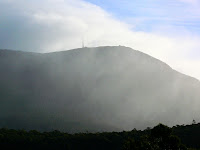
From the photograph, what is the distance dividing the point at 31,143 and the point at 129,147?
430 ft

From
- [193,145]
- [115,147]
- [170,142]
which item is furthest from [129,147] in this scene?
[115,147]

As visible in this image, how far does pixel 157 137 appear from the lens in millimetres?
73438

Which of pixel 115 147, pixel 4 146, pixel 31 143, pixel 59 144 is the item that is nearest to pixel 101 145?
pixel 115 147

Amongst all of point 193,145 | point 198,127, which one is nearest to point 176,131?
point 198,127

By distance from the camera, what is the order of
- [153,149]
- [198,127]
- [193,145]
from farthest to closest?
[198,127] < [193,145] < [153,149]

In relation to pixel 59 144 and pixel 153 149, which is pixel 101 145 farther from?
pixel 153 149

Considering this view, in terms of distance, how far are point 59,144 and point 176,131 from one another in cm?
5941

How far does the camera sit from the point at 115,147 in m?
194

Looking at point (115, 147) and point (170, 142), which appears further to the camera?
point (115, 147)

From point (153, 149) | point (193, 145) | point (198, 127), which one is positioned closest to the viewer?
point (153, 149)

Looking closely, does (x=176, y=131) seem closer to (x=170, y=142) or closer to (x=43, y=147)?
(x=43, y=147)

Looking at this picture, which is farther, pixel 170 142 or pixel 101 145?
pixel 101 145

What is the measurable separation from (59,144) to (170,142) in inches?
5033

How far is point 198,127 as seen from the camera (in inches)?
7466
